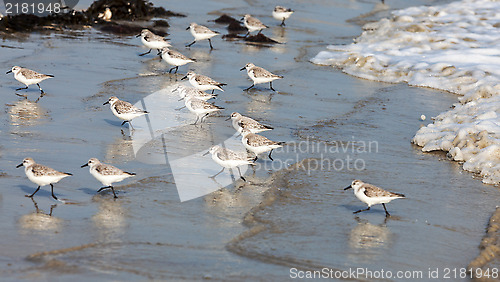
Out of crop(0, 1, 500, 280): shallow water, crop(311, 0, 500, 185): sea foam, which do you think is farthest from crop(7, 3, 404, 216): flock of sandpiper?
crop(311, 0, 500, 185): sea foam

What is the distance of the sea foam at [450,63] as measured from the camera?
404 inches

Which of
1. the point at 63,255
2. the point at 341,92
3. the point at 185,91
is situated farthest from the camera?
the point at 341,92

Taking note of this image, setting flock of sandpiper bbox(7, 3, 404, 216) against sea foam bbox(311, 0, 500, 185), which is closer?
flock of sandpiper bbox(7, 3, 404, 216)

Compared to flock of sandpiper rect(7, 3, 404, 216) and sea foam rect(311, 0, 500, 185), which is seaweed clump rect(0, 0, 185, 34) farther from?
sea foam rect(311, 0, 500, 185)

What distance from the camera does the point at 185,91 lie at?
475 inches

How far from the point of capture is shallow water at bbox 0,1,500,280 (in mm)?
6219

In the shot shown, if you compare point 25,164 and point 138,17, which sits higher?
point 25,164

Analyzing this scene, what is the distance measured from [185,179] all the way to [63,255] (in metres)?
2.63

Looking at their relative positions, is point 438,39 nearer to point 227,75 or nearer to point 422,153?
point 227,75

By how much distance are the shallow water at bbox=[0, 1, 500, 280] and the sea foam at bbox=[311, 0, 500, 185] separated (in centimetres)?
43

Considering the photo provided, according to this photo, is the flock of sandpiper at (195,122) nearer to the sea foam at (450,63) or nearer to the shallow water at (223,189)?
the shallow water at (223,189)

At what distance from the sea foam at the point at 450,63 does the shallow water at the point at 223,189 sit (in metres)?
0.43

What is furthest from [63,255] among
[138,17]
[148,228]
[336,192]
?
[138,17]

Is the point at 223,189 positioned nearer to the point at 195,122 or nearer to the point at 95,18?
the point at 195,122
